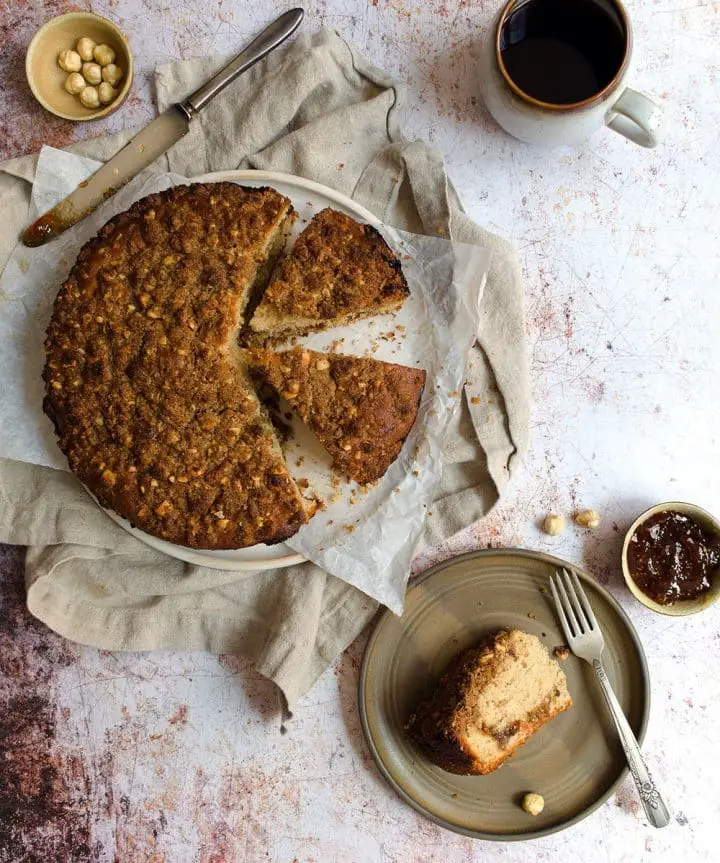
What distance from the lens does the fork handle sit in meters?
3.35

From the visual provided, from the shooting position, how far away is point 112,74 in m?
3.43

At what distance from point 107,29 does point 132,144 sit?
21.7 inches

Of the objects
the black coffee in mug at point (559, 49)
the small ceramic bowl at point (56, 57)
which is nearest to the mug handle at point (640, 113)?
the black coffee in mug at point (559, 49)

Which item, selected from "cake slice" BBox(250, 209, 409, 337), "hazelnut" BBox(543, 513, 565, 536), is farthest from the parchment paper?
"hazelnut" BBox(543, 513, 565, 536)

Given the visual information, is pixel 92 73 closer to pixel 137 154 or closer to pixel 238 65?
pixel 137 154

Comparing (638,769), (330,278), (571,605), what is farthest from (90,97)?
(638,769)

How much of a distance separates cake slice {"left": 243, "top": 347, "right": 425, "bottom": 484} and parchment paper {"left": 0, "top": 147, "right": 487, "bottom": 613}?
218 millimetres

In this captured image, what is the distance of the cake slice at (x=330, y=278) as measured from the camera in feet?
10.3

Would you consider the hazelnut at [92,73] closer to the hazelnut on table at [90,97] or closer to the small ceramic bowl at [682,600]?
the hazelnut on table at [90,97]

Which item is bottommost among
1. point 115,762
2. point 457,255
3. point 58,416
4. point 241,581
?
point 115,762

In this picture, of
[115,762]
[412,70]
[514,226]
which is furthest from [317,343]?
[115,762]

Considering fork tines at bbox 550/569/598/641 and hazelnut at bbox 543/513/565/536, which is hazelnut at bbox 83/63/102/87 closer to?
hazelnut at bbox 543/513/565/536

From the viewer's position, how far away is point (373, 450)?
10.3 feet

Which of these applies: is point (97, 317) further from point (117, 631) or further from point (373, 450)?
point (117, 631)
